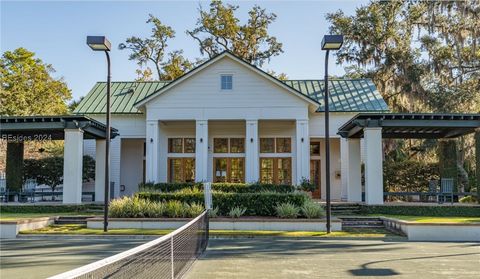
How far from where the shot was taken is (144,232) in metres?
13.5

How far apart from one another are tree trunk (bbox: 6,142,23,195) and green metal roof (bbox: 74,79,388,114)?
3.98m

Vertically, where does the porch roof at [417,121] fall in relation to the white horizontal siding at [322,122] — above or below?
below

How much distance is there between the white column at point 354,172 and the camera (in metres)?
21.5

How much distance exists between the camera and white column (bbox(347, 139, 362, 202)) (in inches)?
847

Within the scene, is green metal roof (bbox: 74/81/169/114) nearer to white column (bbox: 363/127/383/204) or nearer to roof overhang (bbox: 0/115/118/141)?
roof overhang (bbox: 0/115/118/141)

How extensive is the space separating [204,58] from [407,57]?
17697mm

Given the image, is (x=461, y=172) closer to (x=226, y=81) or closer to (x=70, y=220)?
(x=226, y=81)

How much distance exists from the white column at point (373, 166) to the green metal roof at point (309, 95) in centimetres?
623

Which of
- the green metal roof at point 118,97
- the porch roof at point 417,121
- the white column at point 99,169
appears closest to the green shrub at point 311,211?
the porch roof at point 417,121

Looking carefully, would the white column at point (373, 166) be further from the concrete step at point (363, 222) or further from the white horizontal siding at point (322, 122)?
the white horizontal siding at point (322, 122)

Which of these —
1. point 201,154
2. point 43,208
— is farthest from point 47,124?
point 201,154

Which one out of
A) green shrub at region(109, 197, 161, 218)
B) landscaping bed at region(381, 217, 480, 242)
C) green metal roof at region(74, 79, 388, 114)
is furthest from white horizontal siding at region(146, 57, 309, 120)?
landscaping bed at region(381, 217, 480, 242)

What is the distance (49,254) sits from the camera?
1033 centimetres

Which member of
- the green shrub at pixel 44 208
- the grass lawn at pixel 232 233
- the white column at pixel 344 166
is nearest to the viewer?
the grass lawn at pixel 232 233
